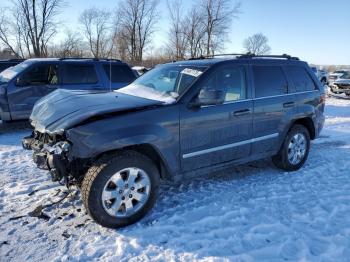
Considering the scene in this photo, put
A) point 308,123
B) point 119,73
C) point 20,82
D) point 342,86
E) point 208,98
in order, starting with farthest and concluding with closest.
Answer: point 342,86
point 119,73
point 20,82
point 308,123
point 208,98

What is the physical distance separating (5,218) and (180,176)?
2046 mm

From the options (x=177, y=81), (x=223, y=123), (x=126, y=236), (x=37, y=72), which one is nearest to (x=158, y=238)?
(x=126, y=236)

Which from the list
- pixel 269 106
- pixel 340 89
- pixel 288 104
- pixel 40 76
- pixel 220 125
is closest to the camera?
pixel 220 125

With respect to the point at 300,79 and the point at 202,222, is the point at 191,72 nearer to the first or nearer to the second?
the point at 202,222

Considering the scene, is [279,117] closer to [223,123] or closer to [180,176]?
[223,123]

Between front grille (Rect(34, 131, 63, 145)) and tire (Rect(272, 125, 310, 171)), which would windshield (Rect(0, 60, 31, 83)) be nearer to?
front grille (Rect(34, 131, 63, 145))

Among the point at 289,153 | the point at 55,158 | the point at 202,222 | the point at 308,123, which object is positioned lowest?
the point at 202,222

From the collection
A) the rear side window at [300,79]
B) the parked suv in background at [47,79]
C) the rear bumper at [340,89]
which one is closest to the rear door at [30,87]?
the parked suv in background at [47,79]

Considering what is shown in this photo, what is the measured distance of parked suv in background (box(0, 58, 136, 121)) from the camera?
794cm

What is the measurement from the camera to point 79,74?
869cm

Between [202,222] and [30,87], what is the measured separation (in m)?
6.11

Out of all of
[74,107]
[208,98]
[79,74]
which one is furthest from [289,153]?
[79,74]

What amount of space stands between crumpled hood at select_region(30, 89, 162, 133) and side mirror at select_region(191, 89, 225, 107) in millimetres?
489

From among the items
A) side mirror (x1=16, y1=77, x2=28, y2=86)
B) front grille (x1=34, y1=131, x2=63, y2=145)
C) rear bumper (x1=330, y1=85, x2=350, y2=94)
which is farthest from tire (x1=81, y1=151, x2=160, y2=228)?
rear bumper (x1=330, y1=85, x2=350, y2=94)
